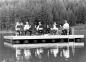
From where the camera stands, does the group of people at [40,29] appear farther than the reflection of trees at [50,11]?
No

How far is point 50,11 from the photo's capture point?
53.1m

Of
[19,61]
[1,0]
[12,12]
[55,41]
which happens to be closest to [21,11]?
[12,12]

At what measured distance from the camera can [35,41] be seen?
25.1m

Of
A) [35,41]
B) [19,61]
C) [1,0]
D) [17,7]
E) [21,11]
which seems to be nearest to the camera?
[19,61]

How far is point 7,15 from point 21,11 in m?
3.19

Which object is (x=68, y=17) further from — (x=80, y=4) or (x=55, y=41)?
(x=55, y=41)

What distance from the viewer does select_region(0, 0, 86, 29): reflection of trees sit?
174ft

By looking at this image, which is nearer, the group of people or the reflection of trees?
the group of people

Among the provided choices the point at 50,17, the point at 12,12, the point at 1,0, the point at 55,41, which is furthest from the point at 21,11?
the point at 55,41

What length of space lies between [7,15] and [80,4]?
12824mm

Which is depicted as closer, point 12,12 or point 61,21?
point 61,21

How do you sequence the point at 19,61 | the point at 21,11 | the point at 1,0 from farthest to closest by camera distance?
the point at 1,0, the point at 21,11, the point at 19,61

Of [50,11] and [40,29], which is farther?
[50,11]

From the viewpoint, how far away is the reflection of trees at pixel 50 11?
53069 millimetres
